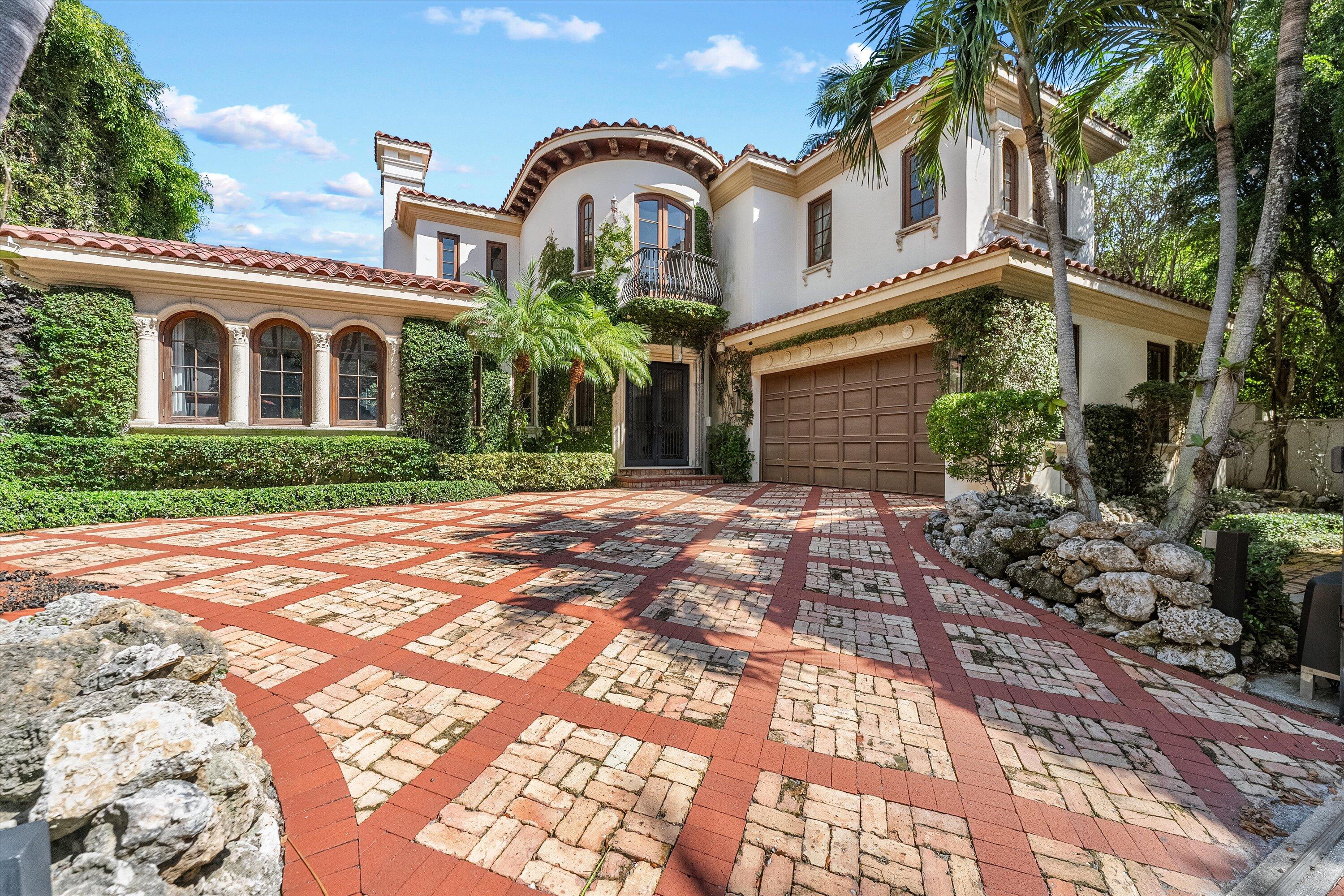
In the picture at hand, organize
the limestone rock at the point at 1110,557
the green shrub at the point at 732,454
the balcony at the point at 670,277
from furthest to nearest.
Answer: the balcony at the point at 670,277, the green shrub at the point at 732,454, the limestone rock at the point at 1110,557

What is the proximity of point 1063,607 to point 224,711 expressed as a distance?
18.0 feet

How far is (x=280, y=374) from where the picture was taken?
1027cm

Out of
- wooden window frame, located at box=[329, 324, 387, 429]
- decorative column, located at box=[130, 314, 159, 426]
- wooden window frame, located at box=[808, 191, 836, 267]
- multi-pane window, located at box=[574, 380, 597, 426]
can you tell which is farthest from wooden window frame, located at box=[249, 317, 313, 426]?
wooden window frame, located at box=[808, 191, 836, 267]

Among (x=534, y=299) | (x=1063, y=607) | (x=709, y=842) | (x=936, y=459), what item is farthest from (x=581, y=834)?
(x=534, y=299)

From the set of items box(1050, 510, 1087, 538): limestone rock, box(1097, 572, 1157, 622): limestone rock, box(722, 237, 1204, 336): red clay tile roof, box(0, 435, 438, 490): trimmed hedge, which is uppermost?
box(722, 237, 1204, 336): red clay tile roof

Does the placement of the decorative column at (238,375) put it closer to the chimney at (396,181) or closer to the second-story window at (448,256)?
the second-story window at (448,256)

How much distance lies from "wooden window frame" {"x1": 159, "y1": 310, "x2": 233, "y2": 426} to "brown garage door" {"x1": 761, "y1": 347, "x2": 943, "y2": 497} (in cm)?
1121

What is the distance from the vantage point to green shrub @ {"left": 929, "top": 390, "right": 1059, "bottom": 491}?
706 cm

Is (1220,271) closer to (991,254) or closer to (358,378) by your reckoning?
(991,254)

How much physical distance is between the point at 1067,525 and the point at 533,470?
30.9ft

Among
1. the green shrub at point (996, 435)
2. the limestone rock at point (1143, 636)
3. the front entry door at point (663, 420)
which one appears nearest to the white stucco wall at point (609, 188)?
the front entry door at point (663, 420)

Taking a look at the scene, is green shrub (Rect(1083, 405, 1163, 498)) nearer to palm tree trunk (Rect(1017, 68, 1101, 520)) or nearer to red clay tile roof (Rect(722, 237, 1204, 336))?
red clay tile roof (Rect(722, 237, 1204, 336))

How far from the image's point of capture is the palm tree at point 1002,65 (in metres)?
5.06

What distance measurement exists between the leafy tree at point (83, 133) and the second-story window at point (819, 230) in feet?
55.0
